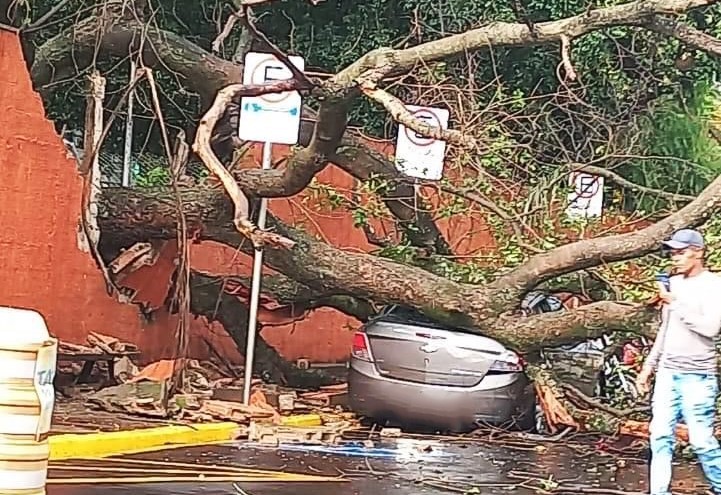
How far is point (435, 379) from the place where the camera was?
13109 millimetres

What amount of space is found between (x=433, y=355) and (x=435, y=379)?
0.24 meters

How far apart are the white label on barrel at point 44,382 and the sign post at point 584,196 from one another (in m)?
10.3

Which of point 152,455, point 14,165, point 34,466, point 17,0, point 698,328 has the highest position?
point 17,0

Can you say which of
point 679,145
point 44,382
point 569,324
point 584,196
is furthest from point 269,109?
point 679,145

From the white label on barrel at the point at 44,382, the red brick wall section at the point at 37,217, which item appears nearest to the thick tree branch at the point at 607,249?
the red brick wall section at the point at 37,217

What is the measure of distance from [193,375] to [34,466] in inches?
368

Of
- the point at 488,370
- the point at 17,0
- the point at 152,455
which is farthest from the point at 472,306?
the point at 17,0

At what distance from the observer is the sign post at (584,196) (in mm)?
15578

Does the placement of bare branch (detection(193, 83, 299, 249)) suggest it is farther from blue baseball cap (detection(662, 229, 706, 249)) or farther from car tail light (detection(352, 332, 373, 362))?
blue baseball cap (detection(662, 229, 706, 249))

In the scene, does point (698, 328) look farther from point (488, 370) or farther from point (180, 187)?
point (180, 187)

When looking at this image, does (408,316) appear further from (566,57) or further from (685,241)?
(685,241)

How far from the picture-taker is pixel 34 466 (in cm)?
579

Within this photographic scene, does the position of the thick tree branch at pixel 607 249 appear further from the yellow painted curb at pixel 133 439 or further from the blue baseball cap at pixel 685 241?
the blue baseball cap at pixel 685 241

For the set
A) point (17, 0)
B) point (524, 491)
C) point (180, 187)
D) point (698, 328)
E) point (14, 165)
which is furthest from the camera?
point (180, 187)
